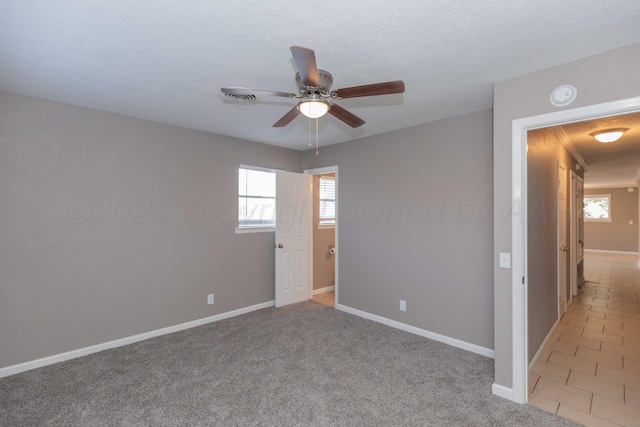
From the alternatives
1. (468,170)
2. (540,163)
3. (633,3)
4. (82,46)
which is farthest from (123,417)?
(540,163)

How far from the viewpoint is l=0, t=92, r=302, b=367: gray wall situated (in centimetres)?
275

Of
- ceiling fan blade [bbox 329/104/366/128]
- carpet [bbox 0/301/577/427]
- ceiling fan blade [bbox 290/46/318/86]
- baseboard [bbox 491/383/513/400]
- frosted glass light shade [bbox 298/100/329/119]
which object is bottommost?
carpet [bbox 0/301/577/427]

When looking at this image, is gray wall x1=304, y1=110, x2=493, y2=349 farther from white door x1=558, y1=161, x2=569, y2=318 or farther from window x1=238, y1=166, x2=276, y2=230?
white door x1=558, y1=161, x2=569, y2=318

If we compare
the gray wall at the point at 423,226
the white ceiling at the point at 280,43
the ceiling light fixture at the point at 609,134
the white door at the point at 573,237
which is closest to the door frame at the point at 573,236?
the white door at the point at 573,237

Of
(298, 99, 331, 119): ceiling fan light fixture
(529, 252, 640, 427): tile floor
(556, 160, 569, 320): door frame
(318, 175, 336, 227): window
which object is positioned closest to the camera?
(298, 99, 331, 119): ceiling fan light fixture

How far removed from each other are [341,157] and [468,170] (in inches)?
72.4

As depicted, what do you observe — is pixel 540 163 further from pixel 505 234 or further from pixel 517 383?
pixel 517 383

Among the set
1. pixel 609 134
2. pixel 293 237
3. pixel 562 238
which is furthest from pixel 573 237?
pixel 293 237

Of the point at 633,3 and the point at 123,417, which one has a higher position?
the point at 633,3

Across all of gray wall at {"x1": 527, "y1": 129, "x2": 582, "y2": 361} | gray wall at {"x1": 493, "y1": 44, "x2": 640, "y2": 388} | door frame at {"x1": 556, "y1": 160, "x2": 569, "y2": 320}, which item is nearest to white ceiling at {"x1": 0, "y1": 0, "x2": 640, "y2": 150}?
gray wall at {"x1": 493, "y1": 44, "x2": 640, "y2": 388}

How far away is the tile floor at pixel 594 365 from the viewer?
7.43 ft

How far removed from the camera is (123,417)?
7.09 ft

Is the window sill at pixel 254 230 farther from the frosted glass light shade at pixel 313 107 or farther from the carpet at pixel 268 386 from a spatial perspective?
the frosted glass light shade at pixel 313 107

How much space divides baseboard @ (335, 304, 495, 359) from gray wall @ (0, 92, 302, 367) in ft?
5.17
